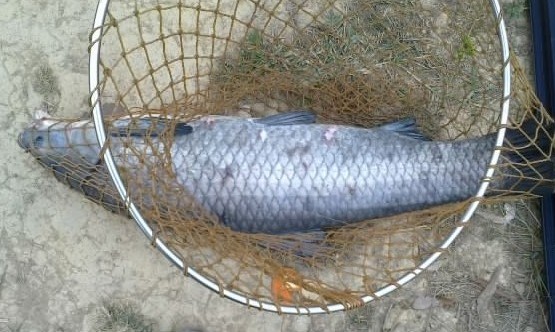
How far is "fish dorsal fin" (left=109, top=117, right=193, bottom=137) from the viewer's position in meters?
2.67

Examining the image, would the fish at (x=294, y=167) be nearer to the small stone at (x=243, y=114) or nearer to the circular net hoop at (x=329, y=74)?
the circular net hoop at (x=329, y=74)

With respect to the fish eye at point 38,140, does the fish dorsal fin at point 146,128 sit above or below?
above

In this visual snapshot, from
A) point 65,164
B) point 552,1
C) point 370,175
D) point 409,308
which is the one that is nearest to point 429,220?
point 370,175

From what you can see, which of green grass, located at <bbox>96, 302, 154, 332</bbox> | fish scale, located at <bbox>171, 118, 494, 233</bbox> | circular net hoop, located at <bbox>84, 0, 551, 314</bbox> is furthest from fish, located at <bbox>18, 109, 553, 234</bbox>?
green grass, located at <bbox>96, 302, 154, 332</bbox>

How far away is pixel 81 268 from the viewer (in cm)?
302

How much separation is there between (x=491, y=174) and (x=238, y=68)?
130 centimetres

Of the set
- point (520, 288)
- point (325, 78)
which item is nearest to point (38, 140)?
point (325, 78)

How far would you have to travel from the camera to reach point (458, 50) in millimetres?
3219

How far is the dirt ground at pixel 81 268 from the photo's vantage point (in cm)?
301

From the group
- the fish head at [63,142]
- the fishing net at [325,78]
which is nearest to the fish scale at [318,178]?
the fishing net at [325,78]

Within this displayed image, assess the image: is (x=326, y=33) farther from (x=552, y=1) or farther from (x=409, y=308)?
(x=409, y=308)

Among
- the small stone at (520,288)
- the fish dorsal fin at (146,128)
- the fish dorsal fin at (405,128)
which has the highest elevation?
the fish dorsal fin at (405,128)

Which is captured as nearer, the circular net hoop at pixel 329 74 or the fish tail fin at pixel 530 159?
Result: the fish tail fin at pixel 530 159

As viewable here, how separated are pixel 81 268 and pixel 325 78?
147 centimetres
